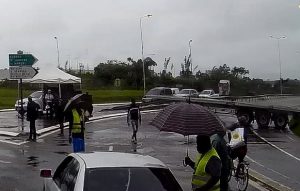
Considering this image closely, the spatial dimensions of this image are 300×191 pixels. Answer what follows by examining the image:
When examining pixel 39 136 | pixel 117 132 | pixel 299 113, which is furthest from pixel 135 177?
pixel 299 113

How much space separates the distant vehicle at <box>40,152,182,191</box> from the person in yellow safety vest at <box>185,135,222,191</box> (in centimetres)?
52

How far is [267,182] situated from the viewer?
13414 millimetres

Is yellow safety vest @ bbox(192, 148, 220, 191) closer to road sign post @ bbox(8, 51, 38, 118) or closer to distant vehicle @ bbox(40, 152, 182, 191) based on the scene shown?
distant vehicle @ bbox(40, 152, 182, 191)

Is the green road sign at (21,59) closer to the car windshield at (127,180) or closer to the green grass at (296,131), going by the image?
the green grass at (296,131)

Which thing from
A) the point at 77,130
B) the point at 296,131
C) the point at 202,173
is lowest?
the point at 296,131

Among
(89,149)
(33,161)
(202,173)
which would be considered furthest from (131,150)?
(202,173)

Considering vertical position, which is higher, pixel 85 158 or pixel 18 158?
pixel 85 158

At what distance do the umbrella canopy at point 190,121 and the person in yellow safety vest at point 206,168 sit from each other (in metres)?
0.34

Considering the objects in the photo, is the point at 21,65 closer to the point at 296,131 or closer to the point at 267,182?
the point at 267,182

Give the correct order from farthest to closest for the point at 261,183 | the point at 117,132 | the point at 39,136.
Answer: the point at 117,132 → the point at 39,136 → the point at 261,183

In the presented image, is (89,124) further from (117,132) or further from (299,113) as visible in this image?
(299,113)

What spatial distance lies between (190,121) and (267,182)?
20.4ft

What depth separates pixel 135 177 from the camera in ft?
21.8

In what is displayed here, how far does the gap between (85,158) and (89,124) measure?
933 inches
